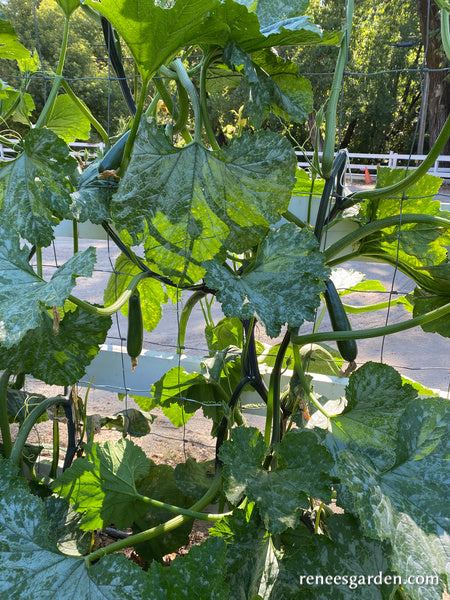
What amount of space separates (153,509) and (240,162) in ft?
2.52

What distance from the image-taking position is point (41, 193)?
2.85ft

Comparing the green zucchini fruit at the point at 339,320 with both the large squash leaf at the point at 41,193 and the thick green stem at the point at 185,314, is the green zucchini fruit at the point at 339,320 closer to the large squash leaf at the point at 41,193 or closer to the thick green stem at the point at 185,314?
the thick green stem at the point at 185,314

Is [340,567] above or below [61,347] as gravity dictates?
below

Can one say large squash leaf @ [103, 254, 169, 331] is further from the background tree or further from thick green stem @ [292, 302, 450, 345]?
the background tree

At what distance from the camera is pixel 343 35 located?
2.70 ft

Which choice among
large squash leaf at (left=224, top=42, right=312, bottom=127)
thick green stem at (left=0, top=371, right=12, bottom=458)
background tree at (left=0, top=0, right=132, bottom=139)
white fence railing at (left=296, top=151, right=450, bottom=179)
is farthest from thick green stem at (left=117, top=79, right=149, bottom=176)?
background tree at (left=0, top=0, right=132, bottom=139)

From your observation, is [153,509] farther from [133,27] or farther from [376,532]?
[133,27]

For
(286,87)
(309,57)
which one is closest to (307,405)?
(286,87)

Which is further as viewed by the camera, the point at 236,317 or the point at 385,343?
the point at 385,343

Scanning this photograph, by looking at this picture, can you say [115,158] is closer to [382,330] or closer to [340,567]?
[382,330]

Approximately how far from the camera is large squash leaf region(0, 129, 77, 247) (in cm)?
86

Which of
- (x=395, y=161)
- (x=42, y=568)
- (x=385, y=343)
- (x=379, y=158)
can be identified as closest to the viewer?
(x=42, y=568)

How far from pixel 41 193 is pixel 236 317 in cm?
39

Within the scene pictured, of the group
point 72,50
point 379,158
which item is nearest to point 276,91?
point 379,158
